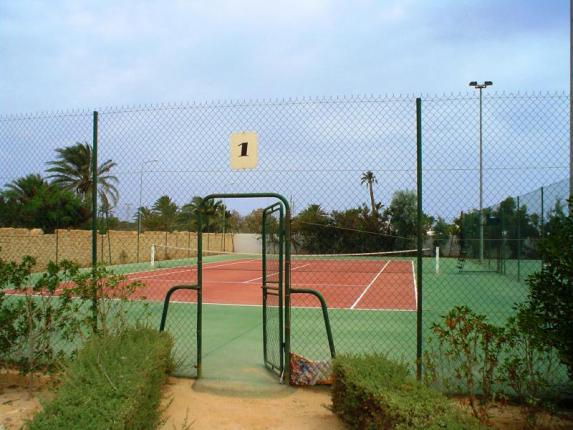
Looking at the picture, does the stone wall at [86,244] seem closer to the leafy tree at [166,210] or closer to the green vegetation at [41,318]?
the leafy tree at [166,210]

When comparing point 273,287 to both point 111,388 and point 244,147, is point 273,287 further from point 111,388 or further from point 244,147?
point 111,388

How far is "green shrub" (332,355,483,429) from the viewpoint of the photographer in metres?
3.41

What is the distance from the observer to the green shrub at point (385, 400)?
3.41 meters

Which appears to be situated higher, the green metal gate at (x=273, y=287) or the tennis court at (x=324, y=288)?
the green metal gate at (x=273, y=287)

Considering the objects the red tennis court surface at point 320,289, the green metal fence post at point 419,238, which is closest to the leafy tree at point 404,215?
the green metal fence post at point 419,238

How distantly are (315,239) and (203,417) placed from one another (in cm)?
578

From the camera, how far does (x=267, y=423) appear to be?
15.8 ft

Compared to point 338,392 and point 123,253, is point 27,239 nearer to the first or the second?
point 123,253

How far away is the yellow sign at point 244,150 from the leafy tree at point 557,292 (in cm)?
302

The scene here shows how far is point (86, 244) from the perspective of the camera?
22672mm

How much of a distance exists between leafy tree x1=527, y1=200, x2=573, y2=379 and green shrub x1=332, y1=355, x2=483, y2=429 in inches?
44.7

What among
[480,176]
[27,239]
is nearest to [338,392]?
Answer: [480,176]

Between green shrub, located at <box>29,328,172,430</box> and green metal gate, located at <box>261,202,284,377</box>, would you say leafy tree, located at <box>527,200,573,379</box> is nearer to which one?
green metal gate, located at <box>261,202,284,377</box>

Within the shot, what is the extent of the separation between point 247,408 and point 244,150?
2.70m
